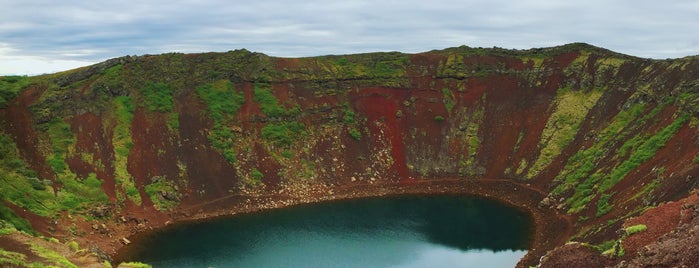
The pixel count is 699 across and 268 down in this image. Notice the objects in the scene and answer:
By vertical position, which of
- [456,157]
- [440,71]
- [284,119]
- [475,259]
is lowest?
[475,259]

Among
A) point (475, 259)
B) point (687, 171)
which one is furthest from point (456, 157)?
point (687, 171)

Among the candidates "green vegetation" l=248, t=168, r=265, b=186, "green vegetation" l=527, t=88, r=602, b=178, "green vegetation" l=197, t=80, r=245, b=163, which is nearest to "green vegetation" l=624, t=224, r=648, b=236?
"green vegetation" l=527, t=88, r=602, b=178

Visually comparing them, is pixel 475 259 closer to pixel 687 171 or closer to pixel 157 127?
pixel 687 171

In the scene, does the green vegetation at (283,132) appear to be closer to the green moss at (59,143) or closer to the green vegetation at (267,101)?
the green vegetation at (267,101)

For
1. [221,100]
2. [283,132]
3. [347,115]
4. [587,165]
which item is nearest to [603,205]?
[587,165]

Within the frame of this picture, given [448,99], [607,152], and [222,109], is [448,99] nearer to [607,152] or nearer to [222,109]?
[607,152]

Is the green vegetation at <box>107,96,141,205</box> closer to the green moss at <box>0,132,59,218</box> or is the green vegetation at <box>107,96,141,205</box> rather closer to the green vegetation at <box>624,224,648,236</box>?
the green moss at <box>0,132,59,218</box>
